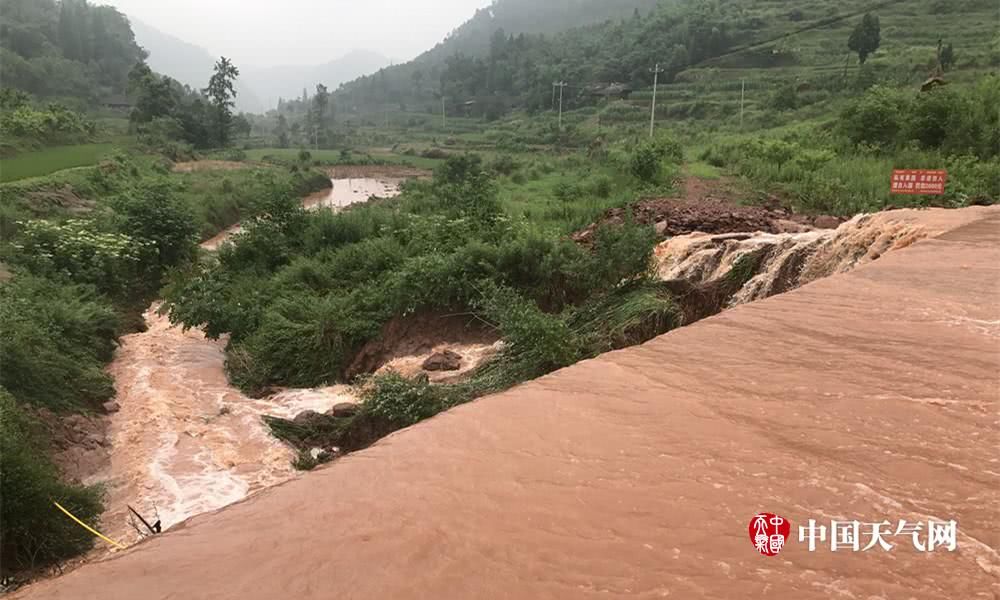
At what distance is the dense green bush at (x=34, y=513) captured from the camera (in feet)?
16.5

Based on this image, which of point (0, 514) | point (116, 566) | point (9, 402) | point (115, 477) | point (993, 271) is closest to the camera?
point (116, 566)

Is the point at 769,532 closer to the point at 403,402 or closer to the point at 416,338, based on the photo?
the point at 403,402

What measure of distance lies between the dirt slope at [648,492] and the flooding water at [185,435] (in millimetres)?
3802

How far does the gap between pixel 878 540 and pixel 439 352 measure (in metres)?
7.69

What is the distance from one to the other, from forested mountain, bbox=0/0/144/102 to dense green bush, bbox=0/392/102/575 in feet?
176

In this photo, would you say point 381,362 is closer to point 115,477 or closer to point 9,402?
point 115,477

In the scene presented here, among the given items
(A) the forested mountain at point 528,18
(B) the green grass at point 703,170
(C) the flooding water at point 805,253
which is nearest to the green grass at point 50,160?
(B) the green grass at point 703,170

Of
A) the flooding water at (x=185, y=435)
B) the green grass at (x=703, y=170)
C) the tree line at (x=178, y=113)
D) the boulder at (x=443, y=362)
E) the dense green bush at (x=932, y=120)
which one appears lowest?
the flooding water at (x=185, y=435)

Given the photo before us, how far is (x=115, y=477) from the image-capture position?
24.3ft

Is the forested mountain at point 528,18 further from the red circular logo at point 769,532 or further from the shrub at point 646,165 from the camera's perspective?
the red circular logo at point 769,532

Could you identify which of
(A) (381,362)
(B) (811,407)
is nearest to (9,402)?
(A) (381,362)

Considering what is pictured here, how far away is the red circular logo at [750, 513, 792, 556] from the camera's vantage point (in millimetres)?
2771

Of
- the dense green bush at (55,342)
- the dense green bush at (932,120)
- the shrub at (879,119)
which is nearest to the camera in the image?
the dense green bush at (55,342)

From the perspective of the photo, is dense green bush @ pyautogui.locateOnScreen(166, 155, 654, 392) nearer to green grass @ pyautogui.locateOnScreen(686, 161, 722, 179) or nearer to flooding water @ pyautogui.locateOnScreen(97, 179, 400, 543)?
flooding water @ pyautogui.locateOnScreen(97, 179, 400, 543)
